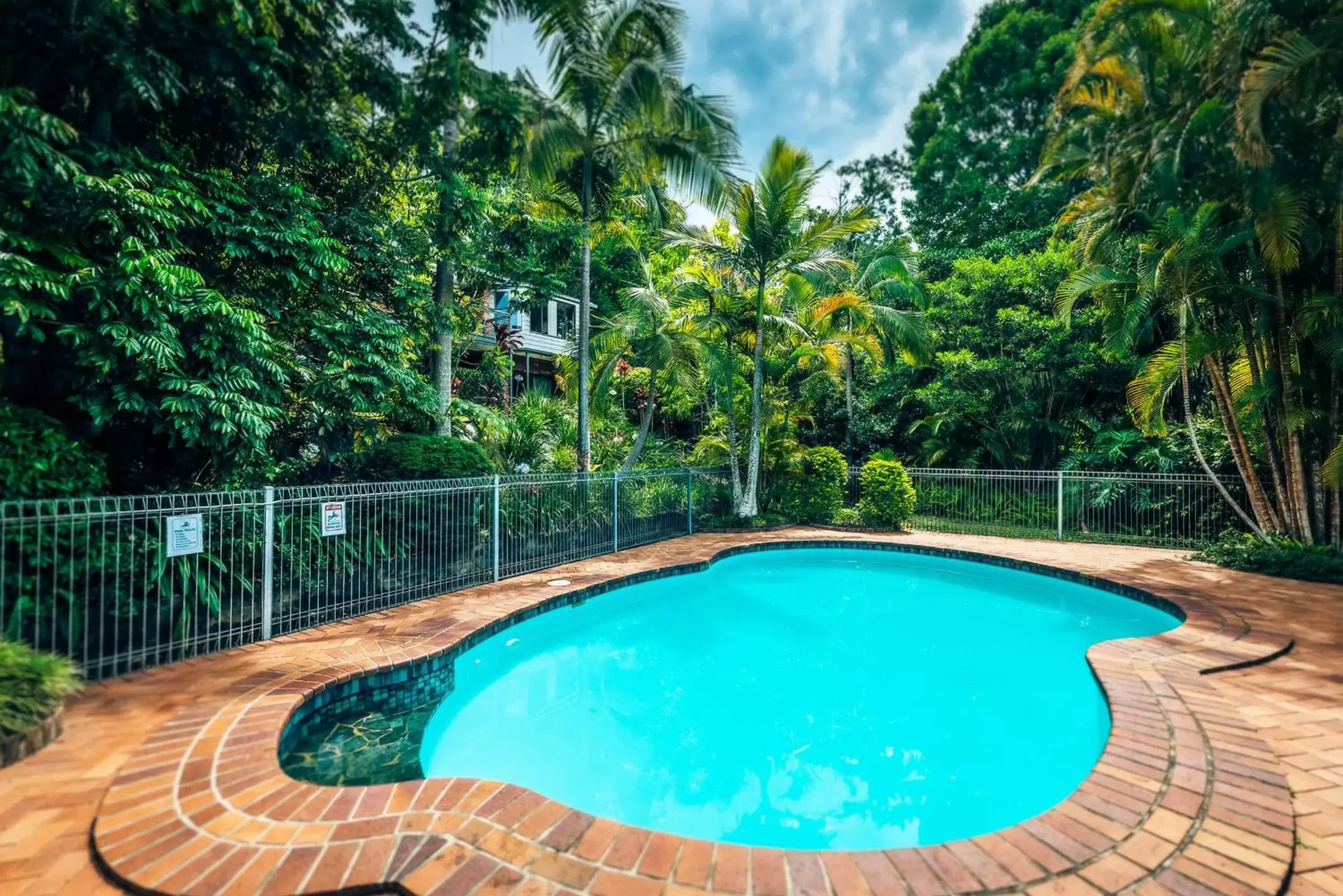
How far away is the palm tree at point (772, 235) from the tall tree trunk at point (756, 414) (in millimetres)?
18

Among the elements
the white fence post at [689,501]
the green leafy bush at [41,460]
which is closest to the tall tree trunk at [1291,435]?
the white fence post at [689,501]

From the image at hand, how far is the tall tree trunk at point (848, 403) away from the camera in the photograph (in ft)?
55.2

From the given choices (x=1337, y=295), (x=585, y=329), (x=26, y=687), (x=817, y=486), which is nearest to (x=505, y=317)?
(x=585, y=329)

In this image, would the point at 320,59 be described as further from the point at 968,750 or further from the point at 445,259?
the point at 968,750

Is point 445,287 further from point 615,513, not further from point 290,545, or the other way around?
point 290,545

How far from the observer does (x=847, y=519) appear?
1347cm

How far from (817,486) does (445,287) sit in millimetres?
9128

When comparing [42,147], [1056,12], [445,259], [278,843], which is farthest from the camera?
[1056,12]

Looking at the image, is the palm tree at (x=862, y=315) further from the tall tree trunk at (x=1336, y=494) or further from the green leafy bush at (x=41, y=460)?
the green leafy bush at (x=41, y=460)

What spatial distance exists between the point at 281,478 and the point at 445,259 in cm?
397

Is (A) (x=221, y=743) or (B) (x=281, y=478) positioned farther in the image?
(B) (x=281, y=478)

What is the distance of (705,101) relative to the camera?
1010cm

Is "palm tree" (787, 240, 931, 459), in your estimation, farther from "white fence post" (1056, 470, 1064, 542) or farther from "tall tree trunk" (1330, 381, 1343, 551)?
"tall tree trunk" (1330, 381, 1343, 551)

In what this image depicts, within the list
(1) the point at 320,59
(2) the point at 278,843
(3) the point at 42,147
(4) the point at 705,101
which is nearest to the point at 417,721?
(2) the point at 278,843
